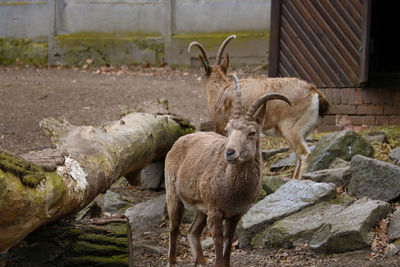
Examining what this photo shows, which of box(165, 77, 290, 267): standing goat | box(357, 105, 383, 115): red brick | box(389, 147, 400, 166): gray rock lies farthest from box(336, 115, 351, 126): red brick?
box(165, 77, 290, 267): standing goat

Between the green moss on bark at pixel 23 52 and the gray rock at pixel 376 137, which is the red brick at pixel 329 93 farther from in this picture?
the green moss on bark at pixel 23 52

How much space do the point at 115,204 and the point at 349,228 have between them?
10.5 ft

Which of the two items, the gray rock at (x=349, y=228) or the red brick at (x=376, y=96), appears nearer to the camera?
the gray rock at (x=349, y=228)

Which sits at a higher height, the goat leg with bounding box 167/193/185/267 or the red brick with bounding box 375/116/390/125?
the red brick with bounding box 375/116/390/125

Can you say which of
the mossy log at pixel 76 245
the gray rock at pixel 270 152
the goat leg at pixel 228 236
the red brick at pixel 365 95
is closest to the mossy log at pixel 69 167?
the mossy log at pixel 76 245

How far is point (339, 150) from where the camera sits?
7.50 m

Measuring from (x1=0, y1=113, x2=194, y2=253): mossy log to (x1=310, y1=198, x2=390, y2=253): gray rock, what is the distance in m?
2.10

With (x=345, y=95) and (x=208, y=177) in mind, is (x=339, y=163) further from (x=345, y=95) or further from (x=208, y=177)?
(x=208, y=177)

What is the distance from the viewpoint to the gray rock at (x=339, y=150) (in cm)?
752

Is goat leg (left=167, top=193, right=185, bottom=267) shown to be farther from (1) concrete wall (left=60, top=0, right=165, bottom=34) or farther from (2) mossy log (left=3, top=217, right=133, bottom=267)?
(1) concrete wall (left=60, top=0, right=165, bottom=34)

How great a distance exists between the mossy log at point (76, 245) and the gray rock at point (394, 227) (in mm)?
2464

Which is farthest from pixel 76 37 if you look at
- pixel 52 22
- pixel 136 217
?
pixel 136 217

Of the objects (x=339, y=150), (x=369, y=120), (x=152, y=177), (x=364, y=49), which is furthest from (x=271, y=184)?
(x=364, y=49)

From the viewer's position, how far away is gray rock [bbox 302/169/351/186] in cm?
682
